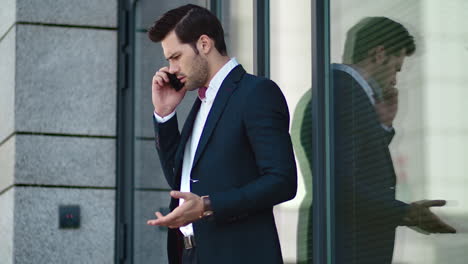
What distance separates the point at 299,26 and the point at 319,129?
59 centimetres

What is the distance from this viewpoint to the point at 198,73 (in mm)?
4402

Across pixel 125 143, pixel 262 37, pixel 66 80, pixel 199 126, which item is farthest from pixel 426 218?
pixel 66 80

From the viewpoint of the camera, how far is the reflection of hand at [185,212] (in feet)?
12.7

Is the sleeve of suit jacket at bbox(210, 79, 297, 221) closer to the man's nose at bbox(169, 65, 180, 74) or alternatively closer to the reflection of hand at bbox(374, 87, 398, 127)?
the man's nose at bbox(169, 65, 180, 74)

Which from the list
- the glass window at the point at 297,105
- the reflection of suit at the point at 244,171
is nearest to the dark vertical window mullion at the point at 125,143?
the glass window at the point at 297,105

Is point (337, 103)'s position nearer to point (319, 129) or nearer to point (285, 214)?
point (319, 129)

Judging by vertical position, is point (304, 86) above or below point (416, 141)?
above

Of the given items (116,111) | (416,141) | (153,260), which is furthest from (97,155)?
(416,141)

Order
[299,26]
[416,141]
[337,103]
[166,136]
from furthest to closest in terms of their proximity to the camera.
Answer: [299,26] → [337,103] → [166,136] → [416,141]

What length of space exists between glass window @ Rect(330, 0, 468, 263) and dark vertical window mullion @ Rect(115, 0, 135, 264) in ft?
12.9

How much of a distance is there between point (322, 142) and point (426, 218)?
0.89 metres

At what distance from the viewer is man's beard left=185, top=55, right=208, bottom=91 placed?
4.40 meters

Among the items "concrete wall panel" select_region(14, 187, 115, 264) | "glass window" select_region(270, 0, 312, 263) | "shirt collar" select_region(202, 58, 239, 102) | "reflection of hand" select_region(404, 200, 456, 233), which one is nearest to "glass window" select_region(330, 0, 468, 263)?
"reflection of hand" select_region(404, 200, 456, 233)

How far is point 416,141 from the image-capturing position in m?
4.27
